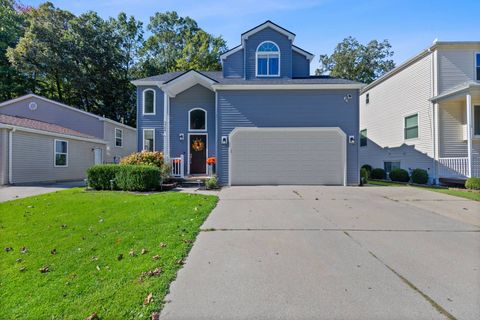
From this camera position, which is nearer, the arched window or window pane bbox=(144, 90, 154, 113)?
the arched window

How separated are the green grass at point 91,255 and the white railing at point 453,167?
40.3ft

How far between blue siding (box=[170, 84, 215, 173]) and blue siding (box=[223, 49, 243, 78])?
1.48 metres

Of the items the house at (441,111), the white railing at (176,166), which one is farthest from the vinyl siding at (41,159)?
the house at (441,111)

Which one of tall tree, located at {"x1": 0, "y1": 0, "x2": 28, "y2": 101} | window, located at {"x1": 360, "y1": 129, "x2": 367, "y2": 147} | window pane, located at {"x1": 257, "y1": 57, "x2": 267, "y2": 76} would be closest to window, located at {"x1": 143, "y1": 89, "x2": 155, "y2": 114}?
window pane, located at {"x1": 257, "y1": 57, "x2": 267, "y2": 76}

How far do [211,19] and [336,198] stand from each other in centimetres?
956

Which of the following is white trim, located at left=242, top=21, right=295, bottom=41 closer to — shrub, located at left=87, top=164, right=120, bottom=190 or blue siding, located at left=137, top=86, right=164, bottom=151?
blue siding, located at left=137, top=86, right=164, bottom=151

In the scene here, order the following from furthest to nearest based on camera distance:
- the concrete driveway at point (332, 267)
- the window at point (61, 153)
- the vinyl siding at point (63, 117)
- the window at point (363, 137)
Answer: the window at point (363, 137), the vinyl siding at point (63, 117), the window at point (61, 153), the concrete driveway at point (332, 267)

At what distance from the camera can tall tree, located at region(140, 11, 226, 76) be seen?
86.7 feet

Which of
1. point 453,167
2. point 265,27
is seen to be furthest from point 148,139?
point 453,167

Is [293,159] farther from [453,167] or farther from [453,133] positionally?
[453,133]

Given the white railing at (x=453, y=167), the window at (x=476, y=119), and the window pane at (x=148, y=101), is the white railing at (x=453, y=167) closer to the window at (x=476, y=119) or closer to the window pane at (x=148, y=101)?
the window at (x=476, y=119)

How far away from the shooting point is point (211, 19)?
469 inches

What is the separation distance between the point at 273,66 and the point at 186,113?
17.3 feet

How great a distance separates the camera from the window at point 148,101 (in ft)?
48.8
